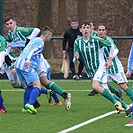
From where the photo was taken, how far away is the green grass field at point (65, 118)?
11.8m

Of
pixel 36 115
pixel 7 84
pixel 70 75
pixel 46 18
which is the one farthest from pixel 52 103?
pixel 46 18

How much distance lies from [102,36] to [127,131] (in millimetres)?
3970

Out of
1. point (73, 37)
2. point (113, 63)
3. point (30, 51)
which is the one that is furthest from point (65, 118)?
point (73, 37)

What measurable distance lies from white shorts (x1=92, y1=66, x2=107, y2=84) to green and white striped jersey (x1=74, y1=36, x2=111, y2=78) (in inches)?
4.9

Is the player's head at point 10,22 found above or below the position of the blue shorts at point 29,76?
above

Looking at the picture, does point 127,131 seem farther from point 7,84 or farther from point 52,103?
point 7,84

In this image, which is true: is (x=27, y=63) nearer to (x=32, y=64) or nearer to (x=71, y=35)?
(x=32, y=64)

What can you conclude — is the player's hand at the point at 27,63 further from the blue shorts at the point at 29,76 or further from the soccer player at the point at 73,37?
the soccer player at the point at 73,37

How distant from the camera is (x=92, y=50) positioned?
48.6 feet

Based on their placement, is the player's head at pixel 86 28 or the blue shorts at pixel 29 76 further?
the player's head at pixel 86 28

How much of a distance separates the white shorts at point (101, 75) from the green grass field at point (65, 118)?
0.60m

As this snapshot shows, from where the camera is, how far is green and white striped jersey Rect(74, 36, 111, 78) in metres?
14.5

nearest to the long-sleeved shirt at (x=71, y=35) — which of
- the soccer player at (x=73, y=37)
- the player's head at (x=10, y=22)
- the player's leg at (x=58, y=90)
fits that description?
the soccer player at (x=73, y=37)

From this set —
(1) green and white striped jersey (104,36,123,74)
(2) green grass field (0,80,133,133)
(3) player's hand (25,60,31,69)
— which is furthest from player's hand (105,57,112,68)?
(3) player's hand (25,60,31,69)
